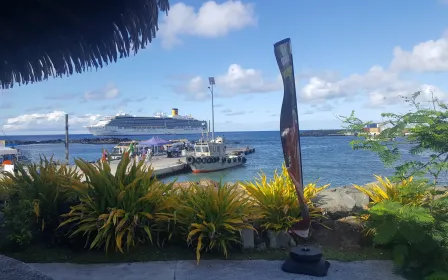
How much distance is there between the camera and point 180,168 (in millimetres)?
39906

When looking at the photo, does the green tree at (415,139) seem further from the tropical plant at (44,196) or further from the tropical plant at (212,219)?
the tropical plant at (44,196)

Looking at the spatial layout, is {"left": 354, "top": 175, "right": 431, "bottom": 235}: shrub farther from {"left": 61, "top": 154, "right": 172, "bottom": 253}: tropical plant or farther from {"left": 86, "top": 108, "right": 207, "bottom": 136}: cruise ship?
{"left": 86, "top": 108, "right": 207, "bottom": 136}: cruise ship

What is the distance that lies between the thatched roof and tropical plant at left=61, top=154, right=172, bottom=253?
9.09ft

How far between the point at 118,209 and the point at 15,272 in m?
2.34

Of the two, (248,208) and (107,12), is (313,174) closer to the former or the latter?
(248,208)

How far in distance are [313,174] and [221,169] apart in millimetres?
11204

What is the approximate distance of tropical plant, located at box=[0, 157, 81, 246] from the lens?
5.98 meters

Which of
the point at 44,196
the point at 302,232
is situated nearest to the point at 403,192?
the point at 302,232

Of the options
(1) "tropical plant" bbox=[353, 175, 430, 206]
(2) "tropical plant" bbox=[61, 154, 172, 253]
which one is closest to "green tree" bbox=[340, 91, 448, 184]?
(1) "tropical plant" bbox=[353, 175, 430, 206]

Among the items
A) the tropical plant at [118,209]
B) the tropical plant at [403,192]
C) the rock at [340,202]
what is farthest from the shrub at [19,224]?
the tropical plant at [403,192]

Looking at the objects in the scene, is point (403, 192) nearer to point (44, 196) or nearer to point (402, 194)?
point (402, 194)

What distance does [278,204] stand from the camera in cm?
663

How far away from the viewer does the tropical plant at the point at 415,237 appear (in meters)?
4.97

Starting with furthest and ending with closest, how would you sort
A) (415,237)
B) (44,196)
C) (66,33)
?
(44,196) → (415,237) → (66,33)
